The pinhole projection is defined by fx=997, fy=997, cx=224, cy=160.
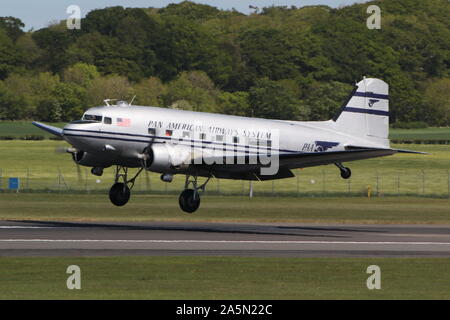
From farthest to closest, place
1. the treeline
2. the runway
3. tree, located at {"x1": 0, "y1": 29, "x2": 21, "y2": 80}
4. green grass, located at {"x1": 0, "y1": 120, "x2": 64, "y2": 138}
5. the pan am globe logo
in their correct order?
1. tree, located at {"x1": 0, "y1": 29, "x2": 21, "y2": 80}
2. the treeline
3. green grass, located at {"x1": 0, "y1": 120, "x2": 64, "y2": 138}
4. the pan am globe logo
5. the runway

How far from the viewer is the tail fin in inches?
2313

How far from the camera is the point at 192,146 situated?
52.8 metres

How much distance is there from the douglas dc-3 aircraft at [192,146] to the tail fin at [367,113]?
1496 millimetres

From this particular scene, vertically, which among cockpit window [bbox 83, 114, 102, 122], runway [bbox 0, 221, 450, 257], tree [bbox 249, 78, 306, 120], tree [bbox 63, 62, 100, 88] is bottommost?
runway [bbox 0, 221, 450, 257]

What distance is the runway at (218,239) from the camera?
4303 centimetres

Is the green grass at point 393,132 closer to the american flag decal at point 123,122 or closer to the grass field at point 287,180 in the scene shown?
the grass field at point 287,180

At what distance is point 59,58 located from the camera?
6929 inches

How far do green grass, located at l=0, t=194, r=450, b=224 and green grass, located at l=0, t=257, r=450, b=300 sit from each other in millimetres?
23968

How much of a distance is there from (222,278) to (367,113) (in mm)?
25406

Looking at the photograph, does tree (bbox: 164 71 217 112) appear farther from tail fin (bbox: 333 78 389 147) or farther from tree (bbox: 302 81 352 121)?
tail fin (bbox: 333 78 389 147)

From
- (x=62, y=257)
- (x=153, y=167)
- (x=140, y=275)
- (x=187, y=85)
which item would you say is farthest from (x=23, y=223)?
(x=187, y=85)

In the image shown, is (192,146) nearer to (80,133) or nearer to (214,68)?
(80,133)

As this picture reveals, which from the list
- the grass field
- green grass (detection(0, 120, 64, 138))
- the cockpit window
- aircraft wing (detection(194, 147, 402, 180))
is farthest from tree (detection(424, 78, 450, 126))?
the cockpit window

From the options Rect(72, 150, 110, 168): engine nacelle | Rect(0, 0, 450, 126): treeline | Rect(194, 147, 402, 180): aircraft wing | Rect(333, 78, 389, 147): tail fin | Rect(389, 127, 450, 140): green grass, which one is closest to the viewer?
Rect(194, 147, 402, 180): aircraft wing
